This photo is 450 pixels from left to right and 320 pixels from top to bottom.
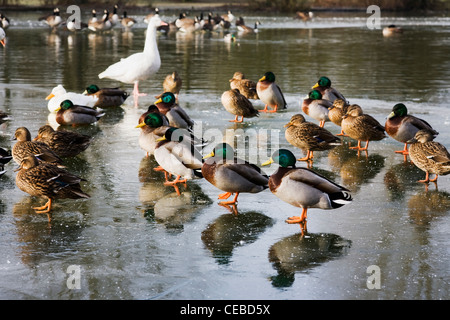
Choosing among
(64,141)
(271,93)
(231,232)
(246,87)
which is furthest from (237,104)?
(231,232)

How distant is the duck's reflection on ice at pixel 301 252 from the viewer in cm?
522

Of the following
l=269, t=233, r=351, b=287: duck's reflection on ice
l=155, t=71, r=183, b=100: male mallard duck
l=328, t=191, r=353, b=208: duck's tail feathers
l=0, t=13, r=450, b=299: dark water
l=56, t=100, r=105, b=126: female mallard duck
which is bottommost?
l=269, t=233, r=351, b=287: duck's reflection on ice

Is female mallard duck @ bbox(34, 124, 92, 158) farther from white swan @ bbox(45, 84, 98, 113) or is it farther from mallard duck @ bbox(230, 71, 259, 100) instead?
mallard duck @ bbox(230, 71, 259, 100)

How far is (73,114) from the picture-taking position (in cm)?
1066

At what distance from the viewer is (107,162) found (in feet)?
28.3

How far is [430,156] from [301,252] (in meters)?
2.66

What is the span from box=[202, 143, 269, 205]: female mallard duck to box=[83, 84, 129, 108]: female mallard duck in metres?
5.78

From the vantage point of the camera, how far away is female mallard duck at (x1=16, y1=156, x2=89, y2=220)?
653 cm

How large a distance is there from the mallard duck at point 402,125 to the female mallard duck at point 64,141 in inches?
159

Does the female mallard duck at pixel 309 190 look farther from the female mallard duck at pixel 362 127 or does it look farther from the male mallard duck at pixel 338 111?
the male mallard duck at pixel 338 111

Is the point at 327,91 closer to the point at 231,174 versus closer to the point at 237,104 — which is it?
the point at 237,104

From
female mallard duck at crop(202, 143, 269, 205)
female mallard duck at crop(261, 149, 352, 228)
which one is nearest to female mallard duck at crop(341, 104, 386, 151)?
female mallard duck at crop(202, 143, 269, 205)

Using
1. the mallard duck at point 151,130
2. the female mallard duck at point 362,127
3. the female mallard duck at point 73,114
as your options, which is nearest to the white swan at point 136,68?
the female mallard duck at point 73,114
